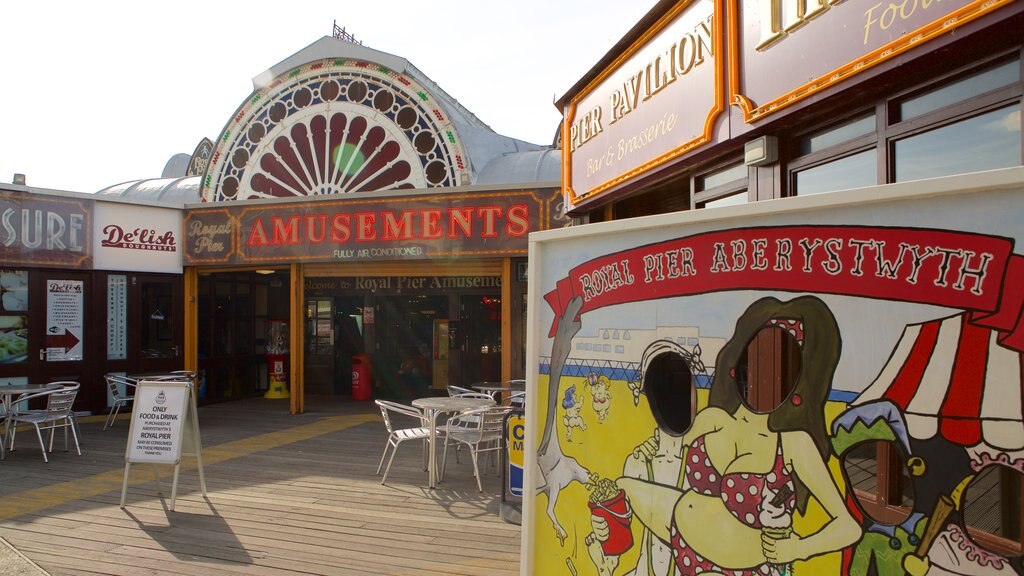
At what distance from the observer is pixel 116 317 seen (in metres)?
11.1

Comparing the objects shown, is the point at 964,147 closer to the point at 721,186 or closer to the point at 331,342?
the point at 721,186

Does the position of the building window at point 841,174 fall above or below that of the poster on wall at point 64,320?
above

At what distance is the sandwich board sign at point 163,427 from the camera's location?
19.0 feet

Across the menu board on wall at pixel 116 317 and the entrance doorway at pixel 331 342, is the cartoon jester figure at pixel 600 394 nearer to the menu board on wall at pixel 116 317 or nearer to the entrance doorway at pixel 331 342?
the menu board on wall at pixel 116 317

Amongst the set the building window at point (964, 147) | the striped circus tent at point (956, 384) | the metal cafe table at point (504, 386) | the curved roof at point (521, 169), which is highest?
the curved roof at point (521, 169)

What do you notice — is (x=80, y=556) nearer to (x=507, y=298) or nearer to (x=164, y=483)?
(x=164, y=483)

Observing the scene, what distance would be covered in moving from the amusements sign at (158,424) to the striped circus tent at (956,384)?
5.59m

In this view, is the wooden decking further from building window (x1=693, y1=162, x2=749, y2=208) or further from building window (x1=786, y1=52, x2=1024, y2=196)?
building window (x1=786, y1=52, x2=1024, y2=196)

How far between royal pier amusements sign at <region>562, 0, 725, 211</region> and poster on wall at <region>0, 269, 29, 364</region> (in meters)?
8.47

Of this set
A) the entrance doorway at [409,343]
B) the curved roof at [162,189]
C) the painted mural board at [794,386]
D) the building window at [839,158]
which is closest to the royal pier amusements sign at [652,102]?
the building window at [839,158]

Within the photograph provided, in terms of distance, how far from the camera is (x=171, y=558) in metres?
4.60

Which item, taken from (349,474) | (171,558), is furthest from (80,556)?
(349,474)

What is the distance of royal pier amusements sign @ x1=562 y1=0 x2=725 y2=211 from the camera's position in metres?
4.68

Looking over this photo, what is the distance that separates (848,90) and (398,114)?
9537mm
